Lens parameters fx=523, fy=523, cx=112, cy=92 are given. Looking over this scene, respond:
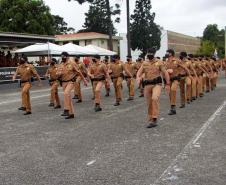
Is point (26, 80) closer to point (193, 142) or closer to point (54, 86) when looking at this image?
point (54, 86)

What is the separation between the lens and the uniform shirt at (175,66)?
16219mm

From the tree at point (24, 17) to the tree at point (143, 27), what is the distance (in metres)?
16.3

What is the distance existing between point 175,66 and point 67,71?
3.45 metres

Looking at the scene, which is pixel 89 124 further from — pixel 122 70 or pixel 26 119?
pixel 122 70

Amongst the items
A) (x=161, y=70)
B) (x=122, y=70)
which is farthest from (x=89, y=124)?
(x=122, y=70)

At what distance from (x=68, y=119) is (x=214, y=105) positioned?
5.61 meters

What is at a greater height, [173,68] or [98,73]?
[173,68]

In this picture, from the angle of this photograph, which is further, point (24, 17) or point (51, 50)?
point (24, 17)

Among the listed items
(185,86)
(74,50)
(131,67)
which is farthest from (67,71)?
(74,50)

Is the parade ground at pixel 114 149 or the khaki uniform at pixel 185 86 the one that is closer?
the parade ground at pixel 114 149

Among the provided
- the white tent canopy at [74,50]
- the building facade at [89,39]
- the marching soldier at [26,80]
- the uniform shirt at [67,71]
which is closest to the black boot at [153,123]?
the uniform shirt at [67,71]

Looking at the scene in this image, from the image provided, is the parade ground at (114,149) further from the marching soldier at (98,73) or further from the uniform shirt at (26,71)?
the marching soldier at (98,73)

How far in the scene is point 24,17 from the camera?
63.0 metres

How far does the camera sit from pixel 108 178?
7.51 m
